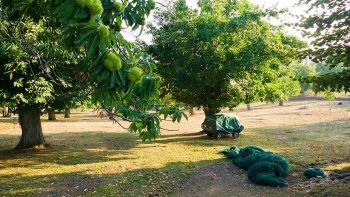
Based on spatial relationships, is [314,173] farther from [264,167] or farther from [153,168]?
[153,168]

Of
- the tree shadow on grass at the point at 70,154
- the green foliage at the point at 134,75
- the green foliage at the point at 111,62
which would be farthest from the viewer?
the tree shadow on grass at the point at 70,154

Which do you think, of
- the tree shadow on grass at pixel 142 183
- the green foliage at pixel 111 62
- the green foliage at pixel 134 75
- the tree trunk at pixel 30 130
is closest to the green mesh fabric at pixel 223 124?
the tree shadow on grass at pixel 142 183

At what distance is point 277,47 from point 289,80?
4.93m

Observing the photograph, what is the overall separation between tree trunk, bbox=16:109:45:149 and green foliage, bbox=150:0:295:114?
894 cm

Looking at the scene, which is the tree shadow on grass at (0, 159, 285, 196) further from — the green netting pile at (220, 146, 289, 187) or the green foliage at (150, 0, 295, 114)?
the green foliage at (150, 0, 295, 114)

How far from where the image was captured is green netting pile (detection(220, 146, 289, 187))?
12141 mm

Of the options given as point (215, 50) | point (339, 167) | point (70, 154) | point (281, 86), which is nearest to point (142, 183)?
point (70, 154)

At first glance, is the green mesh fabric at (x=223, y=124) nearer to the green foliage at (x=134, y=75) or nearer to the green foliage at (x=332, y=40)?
the green foliage at (x=332, y=40)

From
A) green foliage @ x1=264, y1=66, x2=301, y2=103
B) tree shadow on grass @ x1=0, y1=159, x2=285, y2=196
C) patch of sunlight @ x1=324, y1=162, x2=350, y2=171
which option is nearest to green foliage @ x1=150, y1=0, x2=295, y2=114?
green foliage @ x1=264, y1=66, x2=301, y2=103

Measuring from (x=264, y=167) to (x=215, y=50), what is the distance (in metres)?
10.6

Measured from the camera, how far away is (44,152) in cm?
1930

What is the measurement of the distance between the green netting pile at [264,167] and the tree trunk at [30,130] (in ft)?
40.3

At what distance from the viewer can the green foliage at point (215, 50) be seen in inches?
838

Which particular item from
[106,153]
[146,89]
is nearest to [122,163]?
[106,153]
